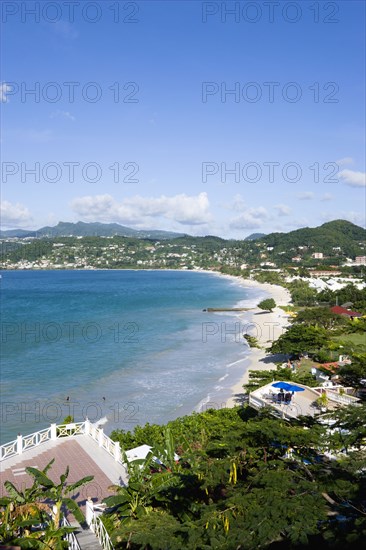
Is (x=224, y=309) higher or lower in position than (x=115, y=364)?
higher

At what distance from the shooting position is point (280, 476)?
7438 millimetres

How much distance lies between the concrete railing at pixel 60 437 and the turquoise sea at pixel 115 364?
194 inches

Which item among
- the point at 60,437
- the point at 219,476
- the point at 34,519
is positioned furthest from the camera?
the point at 60,437

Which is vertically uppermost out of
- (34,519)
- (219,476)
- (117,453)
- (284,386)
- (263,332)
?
(219,476)

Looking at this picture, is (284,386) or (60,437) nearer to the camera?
(60,437)

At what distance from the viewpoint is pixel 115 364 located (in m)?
36.6

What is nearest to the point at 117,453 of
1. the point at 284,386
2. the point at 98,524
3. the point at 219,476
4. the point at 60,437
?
the point at 60,437

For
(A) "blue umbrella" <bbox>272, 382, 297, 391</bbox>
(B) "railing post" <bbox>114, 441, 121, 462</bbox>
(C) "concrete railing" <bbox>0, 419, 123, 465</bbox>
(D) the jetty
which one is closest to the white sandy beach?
(D) the jetty

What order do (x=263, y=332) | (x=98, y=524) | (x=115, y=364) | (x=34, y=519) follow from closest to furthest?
(x=34, y=519)
(x=98, y=524)
(x=115, y=364)
(x=263, y=332)

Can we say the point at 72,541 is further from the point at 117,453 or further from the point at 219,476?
the point at 117,453

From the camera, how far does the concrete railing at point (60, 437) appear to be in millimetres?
14981

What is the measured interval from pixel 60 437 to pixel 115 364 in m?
20.0

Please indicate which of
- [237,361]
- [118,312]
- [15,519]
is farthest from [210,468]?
[118,312]

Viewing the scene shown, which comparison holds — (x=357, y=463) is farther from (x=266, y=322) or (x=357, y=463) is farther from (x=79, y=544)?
(x=266, y=322)
